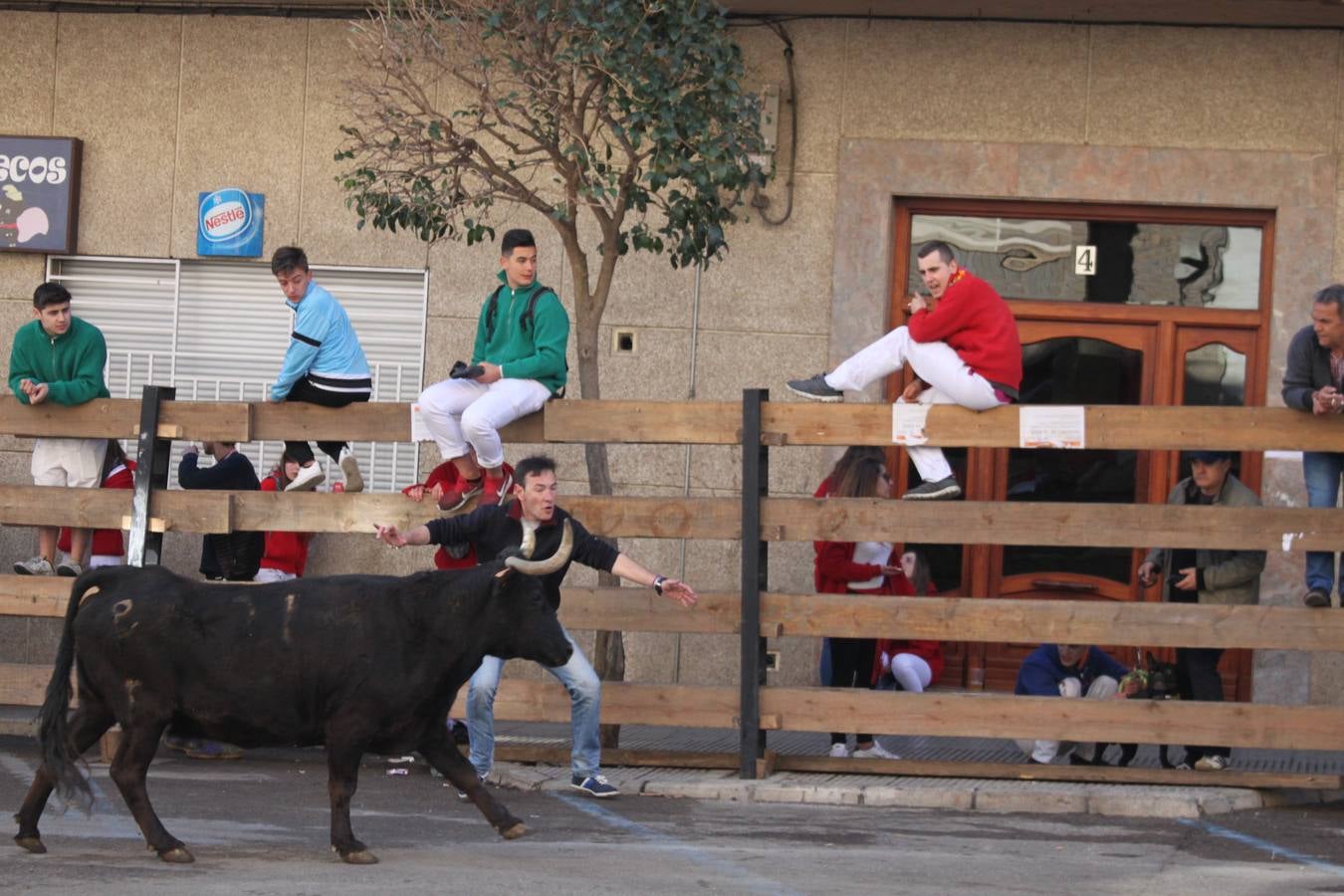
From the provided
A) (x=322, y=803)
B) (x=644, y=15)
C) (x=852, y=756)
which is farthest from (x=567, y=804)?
(x=644, y=15)

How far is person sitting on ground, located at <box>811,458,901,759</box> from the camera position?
10.7m

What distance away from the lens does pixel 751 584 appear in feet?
32.4

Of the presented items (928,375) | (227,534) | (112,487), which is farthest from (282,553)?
(928,375)

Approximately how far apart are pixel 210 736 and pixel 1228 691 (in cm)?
762

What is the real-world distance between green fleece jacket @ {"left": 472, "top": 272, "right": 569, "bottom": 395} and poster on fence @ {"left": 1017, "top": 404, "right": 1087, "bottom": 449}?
2.47 m

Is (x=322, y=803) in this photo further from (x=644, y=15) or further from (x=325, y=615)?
(x=644, y=15)

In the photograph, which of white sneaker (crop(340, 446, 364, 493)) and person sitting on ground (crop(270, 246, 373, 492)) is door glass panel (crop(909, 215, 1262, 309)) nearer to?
person sitting on ground (crop(270, 246, 373, 492))

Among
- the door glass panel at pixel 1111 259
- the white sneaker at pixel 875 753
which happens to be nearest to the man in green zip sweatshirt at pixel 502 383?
the white sneaker at pixel 875 753

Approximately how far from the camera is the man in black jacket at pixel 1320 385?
9375 millimetres

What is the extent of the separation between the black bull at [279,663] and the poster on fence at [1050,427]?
2912 millimetres

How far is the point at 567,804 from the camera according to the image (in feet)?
30.6

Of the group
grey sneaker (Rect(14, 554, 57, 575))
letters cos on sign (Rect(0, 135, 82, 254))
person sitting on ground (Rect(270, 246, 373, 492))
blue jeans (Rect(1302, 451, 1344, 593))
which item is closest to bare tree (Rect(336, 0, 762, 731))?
person sitting on ground (Rect(270, 246, 373, 492))

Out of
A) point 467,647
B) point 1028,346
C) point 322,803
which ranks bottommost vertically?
point 322,803

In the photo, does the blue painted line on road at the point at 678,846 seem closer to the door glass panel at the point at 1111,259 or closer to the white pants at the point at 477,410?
the white pants at the point at 477,410
